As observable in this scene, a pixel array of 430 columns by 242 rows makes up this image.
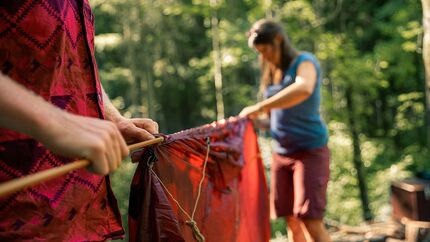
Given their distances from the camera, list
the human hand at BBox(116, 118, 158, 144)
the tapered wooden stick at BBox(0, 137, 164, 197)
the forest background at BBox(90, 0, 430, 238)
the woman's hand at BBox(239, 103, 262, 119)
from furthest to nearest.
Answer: the forest background at BBox(90, 0, 430, 238) < the woman's hand at BBox(239, 103, 262, 119) < the human hand at BBox(116, 118, 158, 144) < the tapered wooden stick at BBox(0, 137, 164, 197)

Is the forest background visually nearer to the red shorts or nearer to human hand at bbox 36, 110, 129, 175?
the red shorts

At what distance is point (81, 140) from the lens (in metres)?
0.84

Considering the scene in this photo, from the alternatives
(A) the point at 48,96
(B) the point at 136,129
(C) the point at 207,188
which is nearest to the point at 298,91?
(C) the point at 207,188

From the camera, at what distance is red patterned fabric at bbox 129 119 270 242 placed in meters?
1.63

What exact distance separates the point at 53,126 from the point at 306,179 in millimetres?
2751

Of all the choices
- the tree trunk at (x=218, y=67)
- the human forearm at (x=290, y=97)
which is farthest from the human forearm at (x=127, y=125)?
the tree trunk at (x=218, y=67)

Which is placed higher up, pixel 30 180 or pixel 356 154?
pixel 30 180

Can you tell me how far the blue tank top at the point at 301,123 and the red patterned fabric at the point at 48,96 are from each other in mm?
2309

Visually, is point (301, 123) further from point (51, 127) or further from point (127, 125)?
point (51, 127)

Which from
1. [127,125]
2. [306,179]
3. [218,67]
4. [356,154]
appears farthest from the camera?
[218,67]

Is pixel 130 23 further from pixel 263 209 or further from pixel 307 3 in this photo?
pixel 263 209

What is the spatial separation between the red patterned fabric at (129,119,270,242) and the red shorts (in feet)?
0.68

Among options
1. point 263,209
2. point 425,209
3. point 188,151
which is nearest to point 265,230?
point 263,209

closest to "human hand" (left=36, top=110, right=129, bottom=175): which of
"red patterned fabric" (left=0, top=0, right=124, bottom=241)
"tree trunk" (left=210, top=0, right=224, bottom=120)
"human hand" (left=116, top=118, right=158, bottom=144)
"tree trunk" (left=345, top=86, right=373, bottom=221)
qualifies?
"red patterned fabric" (left=0, top=0, right=124, bottom=241)
